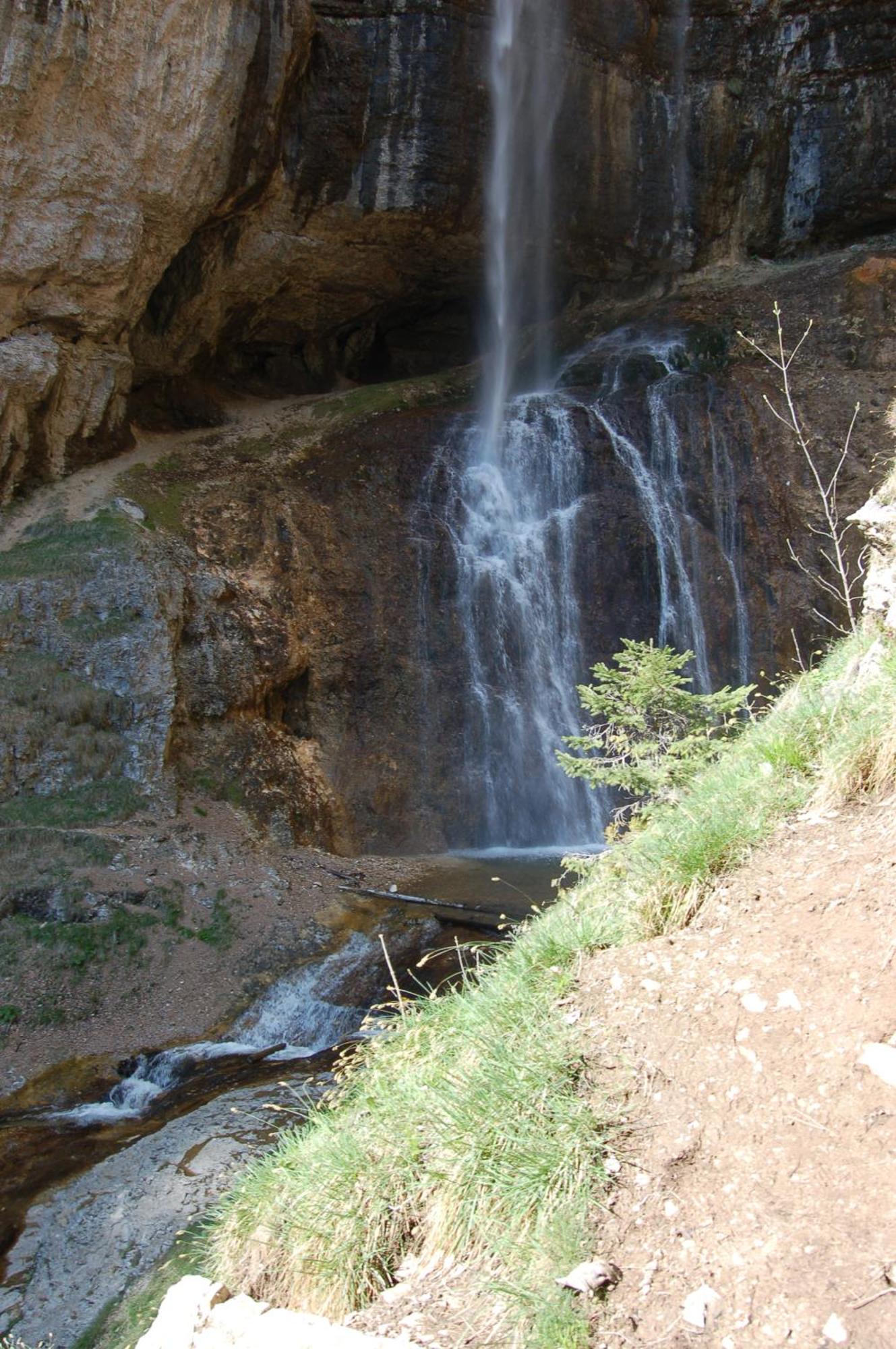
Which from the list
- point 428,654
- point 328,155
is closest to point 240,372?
point 328,155

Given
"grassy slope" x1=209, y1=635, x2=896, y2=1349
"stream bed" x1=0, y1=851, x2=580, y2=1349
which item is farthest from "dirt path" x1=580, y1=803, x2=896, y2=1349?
"stream bed" x1=0, y1=851, x2=580, y2=1349

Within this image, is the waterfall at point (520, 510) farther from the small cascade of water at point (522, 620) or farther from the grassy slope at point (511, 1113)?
the grassy slope at point (511, 1113)

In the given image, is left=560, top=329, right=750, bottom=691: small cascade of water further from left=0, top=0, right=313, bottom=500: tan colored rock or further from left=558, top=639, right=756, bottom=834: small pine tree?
left=558, top=639, right=756, bottom=834: small pine tree

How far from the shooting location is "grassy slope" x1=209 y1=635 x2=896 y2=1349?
2.87 m

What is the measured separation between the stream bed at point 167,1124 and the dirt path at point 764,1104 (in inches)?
53.5

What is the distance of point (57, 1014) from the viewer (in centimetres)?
850

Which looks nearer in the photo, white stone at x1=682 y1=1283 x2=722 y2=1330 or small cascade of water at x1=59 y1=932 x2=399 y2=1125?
white stone at x1=682 y1=1283 x2=722 y2=1330

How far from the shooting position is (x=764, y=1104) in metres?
2.80

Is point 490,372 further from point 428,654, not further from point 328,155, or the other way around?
point 428,654

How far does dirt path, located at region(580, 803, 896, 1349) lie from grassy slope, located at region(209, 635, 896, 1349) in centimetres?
14

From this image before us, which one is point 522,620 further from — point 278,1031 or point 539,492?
point 278,1031

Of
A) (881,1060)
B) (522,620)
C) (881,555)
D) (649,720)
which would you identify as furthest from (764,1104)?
(522,620)

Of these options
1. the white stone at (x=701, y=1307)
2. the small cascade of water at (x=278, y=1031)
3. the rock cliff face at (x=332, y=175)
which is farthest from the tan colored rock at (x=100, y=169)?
the white stone at (x=701, y=1307)

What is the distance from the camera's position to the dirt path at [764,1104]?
7.53ft
